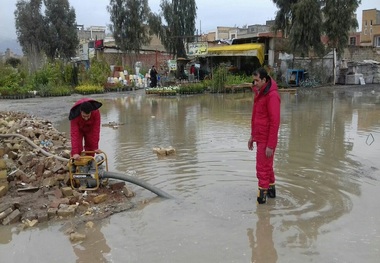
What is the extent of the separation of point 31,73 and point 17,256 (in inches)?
916

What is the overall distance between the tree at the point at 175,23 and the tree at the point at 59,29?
11204 mm

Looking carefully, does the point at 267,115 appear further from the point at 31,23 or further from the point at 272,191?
the point at 31,23

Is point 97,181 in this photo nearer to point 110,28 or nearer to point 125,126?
point 125,126

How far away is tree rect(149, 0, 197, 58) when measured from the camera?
3397cm

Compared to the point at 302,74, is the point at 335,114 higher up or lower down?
lower down

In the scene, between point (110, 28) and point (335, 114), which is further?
point (110, 28)

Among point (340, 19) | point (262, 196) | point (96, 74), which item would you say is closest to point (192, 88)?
point (96, 74)

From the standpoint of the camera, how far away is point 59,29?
1571 inches

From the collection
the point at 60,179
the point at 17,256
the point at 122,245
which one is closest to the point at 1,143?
the point at 60,179

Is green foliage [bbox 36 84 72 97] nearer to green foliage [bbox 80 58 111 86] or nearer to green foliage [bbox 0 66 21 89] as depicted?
green foliage [bbox 0 66 21 89]

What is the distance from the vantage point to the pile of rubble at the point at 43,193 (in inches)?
183

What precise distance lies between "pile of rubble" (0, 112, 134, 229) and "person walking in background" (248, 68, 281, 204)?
175 centimetres

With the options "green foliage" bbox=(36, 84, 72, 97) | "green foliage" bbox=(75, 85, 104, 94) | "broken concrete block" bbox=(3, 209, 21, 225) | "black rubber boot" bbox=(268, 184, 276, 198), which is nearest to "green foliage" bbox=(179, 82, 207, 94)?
"green foliage" bbox=(75, 85, 104, 94)

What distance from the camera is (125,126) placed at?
38.3ft
